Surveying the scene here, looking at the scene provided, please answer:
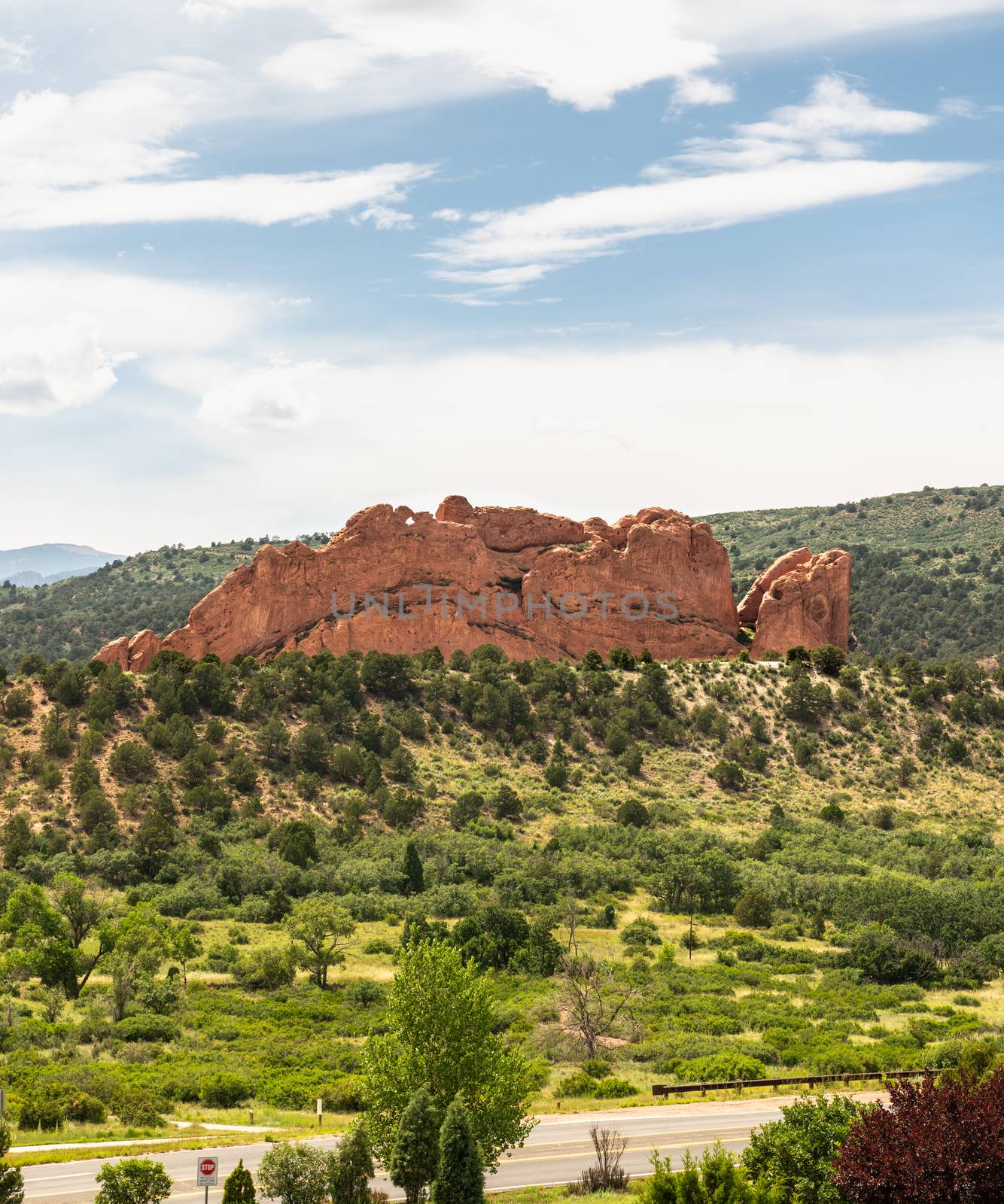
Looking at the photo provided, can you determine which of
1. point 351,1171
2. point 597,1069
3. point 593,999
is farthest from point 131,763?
point 351,1171

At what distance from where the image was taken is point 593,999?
3953 cm

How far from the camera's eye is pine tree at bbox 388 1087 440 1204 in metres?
21.9

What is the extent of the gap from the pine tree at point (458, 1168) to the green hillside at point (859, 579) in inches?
4069

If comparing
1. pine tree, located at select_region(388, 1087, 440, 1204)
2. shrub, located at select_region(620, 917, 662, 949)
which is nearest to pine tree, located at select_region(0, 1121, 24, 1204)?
pine tree, located at select_region(388, 1087, 440, 1204)

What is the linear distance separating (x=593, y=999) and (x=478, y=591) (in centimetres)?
5230

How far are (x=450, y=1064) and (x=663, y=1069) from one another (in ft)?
45.4

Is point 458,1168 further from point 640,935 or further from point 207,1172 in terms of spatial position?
point 640,935

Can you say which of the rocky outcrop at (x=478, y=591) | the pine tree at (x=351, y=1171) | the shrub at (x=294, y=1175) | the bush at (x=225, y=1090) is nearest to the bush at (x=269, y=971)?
the bush at (x=225, y=1090)

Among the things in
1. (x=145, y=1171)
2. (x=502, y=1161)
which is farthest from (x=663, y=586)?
(x=145, y=1171)

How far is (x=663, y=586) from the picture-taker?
299 feet

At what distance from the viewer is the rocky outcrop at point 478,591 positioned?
284 feet

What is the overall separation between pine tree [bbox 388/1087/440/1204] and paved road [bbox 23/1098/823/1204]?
1784mm

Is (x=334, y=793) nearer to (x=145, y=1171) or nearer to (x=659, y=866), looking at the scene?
(x=659, y=866)

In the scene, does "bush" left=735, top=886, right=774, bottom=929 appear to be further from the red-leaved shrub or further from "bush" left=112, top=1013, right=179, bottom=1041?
the red-leaved shrub
